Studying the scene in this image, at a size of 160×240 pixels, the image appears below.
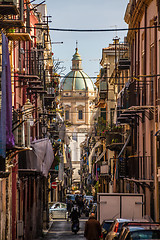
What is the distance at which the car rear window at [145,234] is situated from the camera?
13211 mm

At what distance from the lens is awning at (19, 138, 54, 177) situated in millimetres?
23766

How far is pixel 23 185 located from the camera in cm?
2739

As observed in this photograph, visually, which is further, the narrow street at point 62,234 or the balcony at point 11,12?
the narrow street at point 62,234

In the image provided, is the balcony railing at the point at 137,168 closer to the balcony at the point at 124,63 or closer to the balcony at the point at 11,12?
the balcony at the point at 124,63

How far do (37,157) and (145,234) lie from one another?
11871mm

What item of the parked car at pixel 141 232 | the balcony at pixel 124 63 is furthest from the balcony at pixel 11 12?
the balcony at pixel 124 63

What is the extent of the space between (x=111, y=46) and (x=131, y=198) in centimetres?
3314

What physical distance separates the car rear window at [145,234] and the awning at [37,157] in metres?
10.5

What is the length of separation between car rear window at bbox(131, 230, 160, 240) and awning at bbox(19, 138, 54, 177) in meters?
10.5

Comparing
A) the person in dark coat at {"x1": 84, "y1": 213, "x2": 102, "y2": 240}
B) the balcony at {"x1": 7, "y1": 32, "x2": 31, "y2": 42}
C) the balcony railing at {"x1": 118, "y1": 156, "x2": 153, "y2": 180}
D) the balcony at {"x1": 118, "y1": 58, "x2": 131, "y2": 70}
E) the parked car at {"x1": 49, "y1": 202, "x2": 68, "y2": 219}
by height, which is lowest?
the parked car at {"x1": 49, "y1": 202, "x2": 68, "y2": 219}

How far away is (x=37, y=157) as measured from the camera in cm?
2477

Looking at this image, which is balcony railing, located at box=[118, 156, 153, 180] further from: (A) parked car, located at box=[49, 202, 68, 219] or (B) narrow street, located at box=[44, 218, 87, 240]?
(A) parked car, located at box=[49, 202, 68, 219]

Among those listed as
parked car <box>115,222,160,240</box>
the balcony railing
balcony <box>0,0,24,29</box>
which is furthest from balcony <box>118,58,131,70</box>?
parked car <box>115,222,160,240</box>

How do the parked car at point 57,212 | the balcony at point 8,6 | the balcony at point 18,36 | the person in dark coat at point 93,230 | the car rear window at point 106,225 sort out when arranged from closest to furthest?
the balcony at point 8,6 < the balcony at point 18,36 < the person in dark coat at point 93,230 < the car rear window at point 106,225 < the parked car at point 57,212
